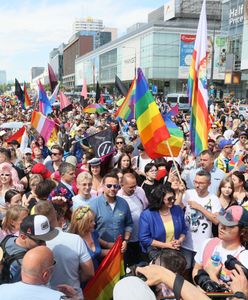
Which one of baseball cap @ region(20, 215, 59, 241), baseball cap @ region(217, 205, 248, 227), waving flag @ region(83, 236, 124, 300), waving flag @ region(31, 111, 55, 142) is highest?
waving flag @ region(31, 111, 55, 142)

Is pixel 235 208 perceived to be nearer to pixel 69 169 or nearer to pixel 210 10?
pixel 69 169

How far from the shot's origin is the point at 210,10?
78.7 m

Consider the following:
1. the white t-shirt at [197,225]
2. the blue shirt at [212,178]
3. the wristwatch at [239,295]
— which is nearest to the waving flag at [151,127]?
the blue shirt at [212,178]

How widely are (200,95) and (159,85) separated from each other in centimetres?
5759

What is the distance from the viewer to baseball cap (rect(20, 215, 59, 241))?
2.89m

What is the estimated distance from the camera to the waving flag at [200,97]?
18.7ft

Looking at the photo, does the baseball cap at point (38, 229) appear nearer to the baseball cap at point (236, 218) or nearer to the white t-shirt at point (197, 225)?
the baseball cap at point (236, 218)

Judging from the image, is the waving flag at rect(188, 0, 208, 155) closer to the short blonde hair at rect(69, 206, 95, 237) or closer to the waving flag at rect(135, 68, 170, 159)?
the waving flag at rect(135, 68, 170, 159)

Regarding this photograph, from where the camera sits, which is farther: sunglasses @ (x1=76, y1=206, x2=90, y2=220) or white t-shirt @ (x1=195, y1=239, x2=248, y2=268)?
sunglasses @ (x1=76, y1=206, x2=90, y2=220)

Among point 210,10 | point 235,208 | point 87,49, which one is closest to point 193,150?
point 235,208

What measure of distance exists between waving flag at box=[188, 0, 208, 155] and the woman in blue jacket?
1.93m

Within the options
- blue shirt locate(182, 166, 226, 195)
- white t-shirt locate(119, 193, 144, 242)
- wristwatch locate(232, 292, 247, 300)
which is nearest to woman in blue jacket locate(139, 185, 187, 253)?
white t-shirt locate(119, 193, 144, 242)

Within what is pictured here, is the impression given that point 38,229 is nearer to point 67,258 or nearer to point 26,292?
point 67,258

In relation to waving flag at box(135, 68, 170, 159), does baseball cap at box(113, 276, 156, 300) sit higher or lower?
lower
